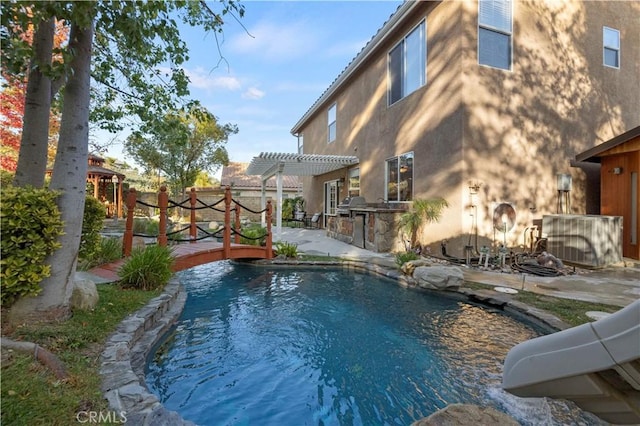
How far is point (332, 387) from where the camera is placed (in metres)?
3.18

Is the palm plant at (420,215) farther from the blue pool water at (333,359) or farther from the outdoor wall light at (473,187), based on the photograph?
the blue pool water at (333,359)

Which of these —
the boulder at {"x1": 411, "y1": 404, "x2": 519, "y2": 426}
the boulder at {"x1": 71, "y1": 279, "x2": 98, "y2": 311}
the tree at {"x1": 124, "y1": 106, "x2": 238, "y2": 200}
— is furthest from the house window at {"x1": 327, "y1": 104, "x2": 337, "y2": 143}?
the boulder at {"x1": 411, "y1": 404, "x2": 519, "y2": 426}

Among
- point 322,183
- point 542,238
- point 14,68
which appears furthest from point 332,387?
point 322,183

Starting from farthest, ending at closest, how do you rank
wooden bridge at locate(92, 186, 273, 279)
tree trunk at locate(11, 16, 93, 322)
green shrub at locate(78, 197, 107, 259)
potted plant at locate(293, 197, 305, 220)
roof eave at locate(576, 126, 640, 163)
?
1. potted plant at locate(293, 197, 305, 220)
2. roof eave at locate(576, 126, 640, 163)
3. wooden bridge at locate(92, 186, 273, 279)
4. green shrub at locate(78, 197, 107, 259)
5. tree trunk at locate(11, 16, 93, 322)

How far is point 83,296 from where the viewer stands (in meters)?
3.63

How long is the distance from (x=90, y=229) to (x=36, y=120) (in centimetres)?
192

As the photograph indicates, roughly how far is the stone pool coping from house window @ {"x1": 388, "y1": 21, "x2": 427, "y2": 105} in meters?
5.97

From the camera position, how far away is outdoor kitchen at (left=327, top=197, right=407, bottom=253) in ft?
31.0

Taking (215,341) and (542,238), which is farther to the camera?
(542,238)

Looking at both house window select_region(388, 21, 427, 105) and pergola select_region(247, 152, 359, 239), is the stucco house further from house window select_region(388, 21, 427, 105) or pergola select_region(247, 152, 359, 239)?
pergola select_region(247, 152, 359, 239)

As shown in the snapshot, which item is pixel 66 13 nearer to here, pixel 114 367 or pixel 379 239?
pixel 114 367

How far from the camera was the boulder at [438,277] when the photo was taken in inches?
229

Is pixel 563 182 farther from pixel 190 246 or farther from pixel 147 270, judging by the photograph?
pixel 147 270

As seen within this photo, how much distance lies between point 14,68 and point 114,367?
8.08ft
